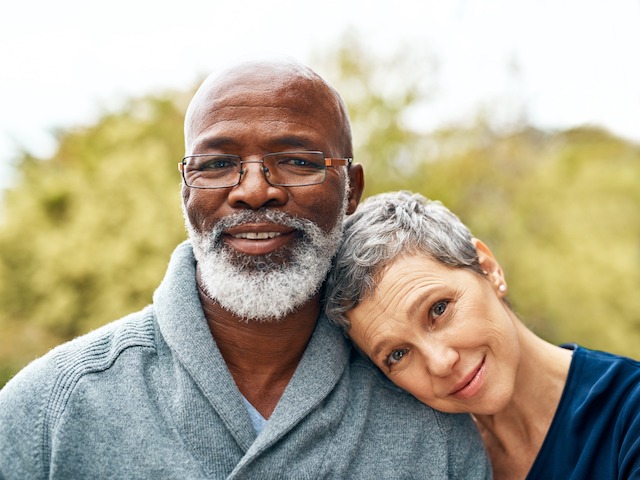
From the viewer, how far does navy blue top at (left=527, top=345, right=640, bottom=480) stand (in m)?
2.38

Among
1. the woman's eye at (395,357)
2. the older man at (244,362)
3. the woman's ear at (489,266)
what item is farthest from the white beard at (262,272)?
the woman's ear at (489,266)

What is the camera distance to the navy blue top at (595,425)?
7.80 ft

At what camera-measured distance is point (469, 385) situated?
241cm

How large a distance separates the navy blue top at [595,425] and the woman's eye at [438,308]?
2.04 feet

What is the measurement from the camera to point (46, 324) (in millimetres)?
10633

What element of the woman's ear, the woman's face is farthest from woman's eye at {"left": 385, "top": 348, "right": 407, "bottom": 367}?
the woman's ear

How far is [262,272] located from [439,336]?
2.13 feet

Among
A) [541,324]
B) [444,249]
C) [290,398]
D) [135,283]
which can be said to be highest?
[444,249]

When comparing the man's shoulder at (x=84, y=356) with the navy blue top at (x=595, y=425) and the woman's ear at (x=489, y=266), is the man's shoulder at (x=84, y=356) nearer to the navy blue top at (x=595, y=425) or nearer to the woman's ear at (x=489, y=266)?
the woman's ear at (x=489, y=266)

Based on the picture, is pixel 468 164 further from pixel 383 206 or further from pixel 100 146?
pixel 383 206

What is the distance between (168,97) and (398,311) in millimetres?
10326

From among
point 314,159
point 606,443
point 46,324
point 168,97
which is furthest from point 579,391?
point 168,97

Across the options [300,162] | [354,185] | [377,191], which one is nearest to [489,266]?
[354,185]

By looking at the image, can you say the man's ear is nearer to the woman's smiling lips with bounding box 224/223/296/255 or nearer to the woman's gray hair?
the woman's gray hair
